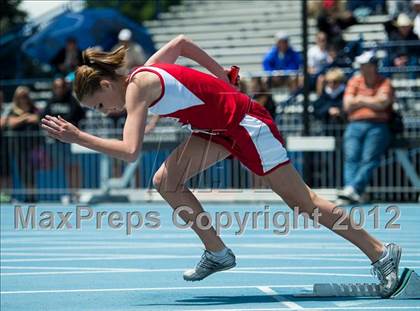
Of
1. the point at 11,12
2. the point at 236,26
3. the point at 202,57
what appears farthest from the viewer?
the point at 11,12

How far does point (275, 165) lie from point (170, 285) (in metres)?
1.49

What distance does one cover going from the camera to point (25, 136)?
17.8 m

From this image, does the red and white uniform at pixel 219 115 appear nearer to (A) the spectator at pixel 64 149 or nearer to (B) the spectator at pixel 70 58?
(A) the spectator at pixel 64 149

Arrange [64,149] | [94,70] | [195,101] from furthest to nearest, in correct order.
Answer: [64,149], [195,101], [94,70]

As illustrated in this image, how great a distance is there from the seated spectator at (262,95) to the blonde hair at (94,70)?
8.09 meters

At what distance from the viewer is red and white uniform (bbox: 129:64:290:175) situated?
22.2 ft

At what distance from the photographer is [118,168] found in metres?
17.3

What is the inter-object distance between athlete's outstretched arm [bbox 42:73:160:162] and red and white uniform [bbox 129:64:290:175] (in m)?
0.18

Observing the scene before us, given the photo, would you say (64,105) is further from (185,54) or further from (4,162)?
(185,54)

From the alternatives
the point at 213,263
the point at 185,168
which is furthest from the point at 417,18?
the point at 185,168

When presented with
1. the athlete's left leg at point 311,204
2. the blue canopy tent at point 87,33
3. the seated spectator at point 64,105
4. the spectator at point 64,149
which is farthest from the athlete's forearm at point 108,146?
the blue canopy tent at point 87,33

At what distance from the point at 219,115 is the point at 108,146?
32.1 inches

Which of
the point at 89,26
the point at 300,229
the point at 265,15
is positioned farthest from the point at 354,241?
the point at 265,15

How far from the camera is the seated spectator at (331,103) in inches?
636
